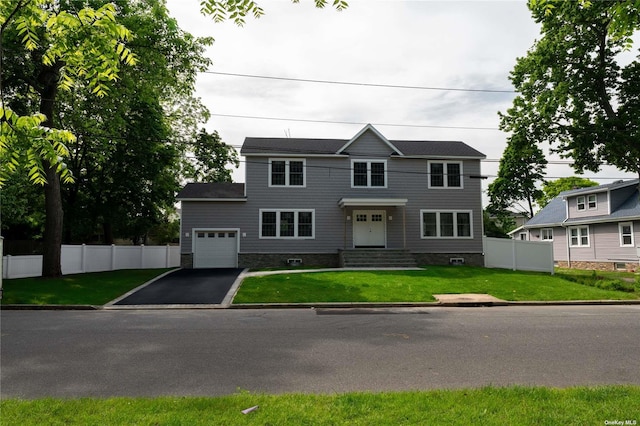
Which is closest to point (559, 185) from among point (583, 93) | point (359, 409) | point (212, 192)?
point (583, 93)

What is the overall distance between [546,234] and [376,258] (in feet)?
68.8

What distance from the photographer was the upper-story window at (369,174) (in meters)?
24.7

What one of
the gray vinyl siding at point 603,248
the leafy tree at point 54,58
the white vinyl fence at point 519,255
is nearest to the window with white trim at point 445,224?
the white vinyl fence at point 519,255

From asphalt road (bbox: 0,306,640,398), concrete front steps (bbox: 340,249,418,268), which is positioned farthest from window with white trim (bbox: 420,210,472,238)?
asphalt road (bbox: 0,306,640,398)

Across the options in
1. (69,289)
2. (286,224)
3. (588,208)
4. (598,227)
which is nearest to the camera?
(69,289)

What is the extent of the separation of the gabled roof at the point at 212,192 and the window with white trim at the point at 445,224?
1097 centimetres

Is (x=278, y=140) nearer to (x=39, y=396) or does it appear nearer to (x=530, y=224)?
(x=39, y=396)

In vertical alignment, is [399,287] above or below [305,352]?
above

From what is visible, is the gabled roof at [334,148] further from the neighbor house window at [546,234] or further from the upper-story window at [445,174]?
the neighbor house window at [546,234]

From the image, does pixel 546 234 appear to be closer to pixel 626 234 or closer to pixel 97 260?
pixel 626 234

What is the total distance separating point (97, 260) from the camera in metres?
22.8

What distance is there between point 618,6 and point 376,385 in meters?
5.59

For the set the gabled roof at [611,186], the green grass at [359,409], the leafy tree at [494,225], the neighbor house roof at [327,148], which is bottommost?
the green grass at [359,409]

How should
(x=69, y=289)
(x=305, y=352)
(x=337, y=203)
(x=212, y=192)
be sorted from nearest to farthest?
(x=305, y=352) < (x=69, y=289) < (x=337, y=203) < (x=212, y=192)
